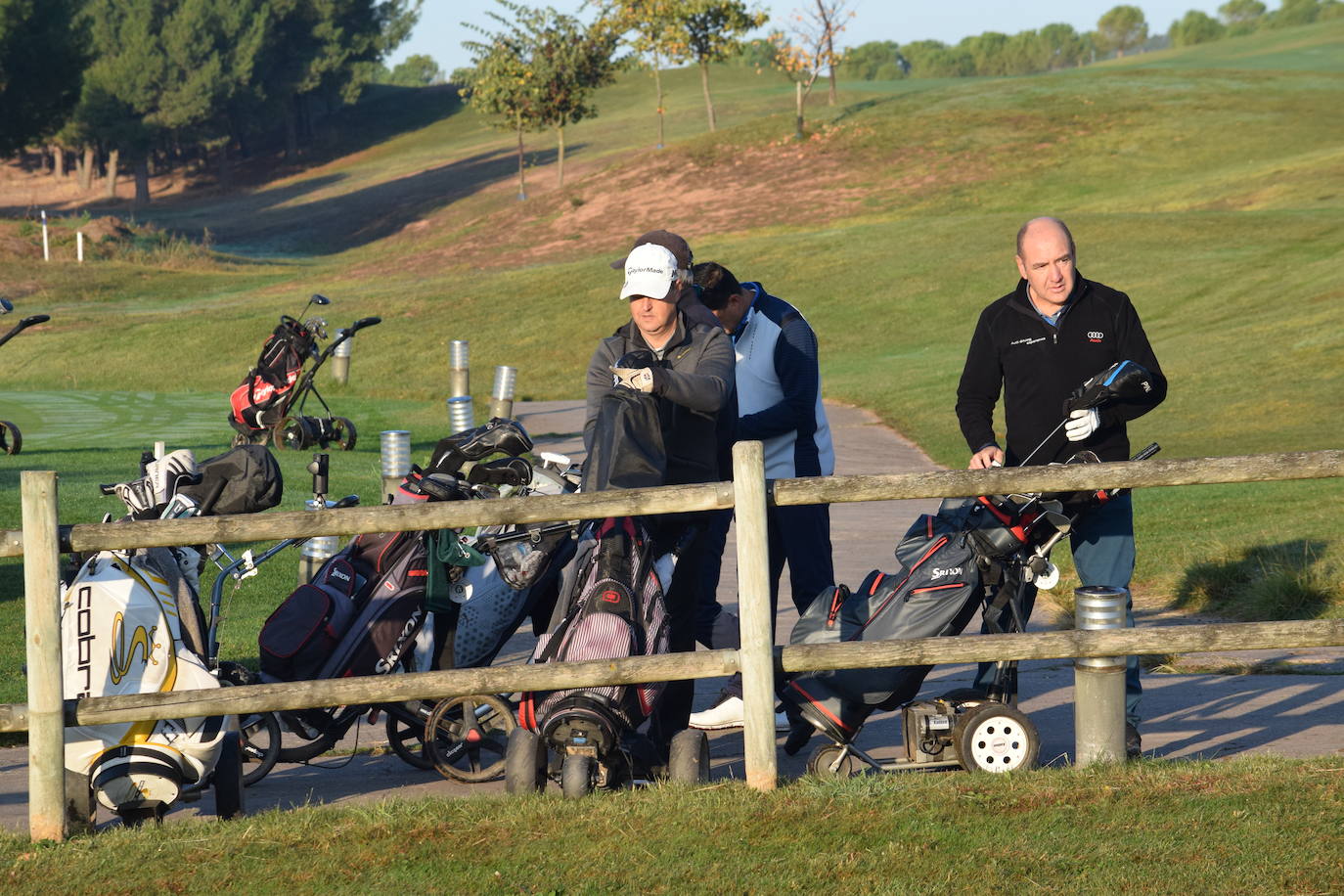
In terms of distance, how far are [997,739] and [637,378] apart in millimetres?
1767

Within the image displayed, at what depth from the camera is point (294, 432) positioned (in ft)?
52.2

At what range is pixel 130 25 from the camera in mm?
87000

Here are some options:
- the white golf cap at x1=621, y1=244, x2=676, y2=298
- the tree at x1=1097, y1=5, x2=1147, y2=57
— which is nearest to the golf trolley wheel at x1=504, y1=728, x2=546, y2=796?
the white golf cap at x1=621, y1=244, x2=676, y2=298

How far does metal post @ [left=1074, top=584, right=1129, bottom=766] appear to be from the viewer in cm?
497

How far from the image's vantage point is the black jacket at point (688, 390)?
5094 mm

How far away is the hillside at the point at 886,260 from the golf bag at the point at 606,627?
5.33 m

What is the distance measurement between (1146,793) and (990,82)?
67.4m

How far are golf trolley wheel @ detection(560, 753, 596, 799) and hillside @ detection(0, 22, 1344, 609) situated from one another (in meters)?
5.68

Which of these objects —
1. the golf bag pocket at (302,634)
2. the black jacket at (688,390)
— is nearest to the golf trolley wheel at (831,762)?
the black jacket at (688,390)

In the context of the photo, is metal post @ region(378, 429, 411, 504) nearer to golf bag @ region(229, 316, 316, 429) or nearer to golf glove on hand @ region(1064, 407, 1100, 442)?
golf glove on hand @ region(1064, 407, 1100, 442)

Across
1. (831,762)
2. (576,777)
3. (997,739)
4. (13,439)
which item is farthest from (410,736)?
(13,439)

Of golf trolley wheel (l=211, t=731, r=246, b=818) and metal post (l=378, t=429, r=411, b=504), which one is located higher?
metal post (l=378, t=429, r=411, b=504)

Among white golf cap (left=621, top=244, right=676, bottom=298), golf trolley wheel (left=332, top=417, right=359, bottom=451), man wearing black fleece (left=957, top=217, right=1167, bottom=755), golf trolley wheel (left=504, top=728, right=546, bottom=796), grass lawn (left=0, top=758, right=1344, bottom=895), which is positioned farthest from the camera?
golf trolley wheel (left=332, top=417, right=359, bottom=451)

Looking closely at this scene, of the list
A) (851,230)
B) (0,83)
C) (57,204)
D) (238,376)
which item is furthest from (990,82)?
(57,204)
